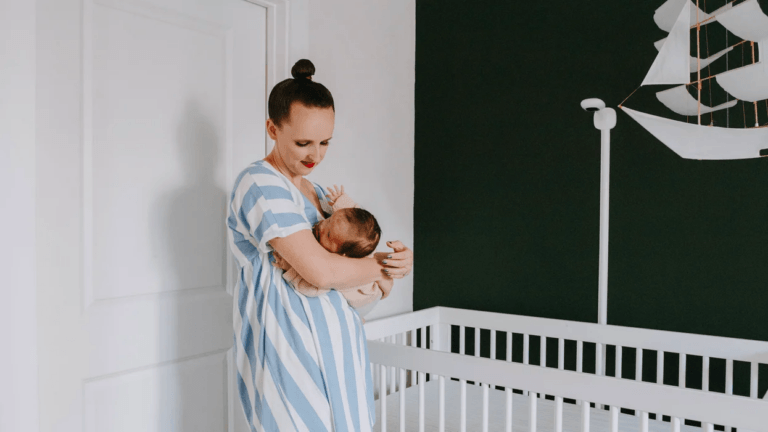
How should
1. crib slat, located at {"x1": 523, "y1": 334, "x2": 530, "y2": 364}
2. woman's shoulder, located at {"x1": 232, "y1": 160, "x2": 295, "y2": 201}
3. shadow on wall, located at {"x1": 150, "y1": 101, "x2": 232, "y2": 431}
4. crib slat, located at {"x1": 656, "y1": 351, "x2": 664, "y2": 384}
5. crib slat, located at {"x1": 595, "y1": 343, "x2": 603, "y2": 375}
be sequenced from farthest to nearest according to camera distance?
crib slat, located at {"x1": 523, "y1": 334, "x2": 530, "y2": 364} < crib slat, located at {"x1": 595, "y1": 343, "x2": 603, "y2": 375} < crib slat, located at {"x1": 656, "y1": 351, "x2": 664, "y2": 384} < shadow on wall, located at {"x1": 150, "y1": 101, "x2": 232, "y2": 431} < woman's shoulder, located at {"x1": 232, "y1": 160, "x2": 295, "y2": 201}

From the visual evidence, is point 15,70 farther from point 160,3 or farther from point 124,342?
point 124,342

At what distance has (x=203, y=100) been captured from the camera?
1577mm

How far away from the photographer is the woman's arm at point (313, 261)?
1.02 meters

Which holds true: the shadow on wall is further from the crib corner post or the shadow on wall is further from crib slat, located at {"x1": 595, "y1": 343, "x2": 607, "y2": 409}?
crib slat, located at {"x1": 595, "y1": 343, "x2": 607, "y2": 409}

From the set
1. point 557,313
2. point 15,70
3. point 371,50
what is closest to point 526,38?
point 371,50

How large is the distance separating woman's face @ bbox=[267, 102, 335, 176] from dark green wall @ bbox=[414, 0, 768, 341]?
47.4 inches

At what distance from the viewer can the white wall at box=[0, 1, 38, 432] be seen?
112 cm

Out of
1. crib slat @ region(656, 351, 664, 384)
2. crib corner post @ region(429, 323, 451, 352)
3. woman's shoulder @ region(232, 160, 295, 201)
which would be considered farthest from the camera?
crib corner post @ region(429, 323, 451, 352)

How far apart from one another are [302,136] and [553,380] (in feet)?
2.47

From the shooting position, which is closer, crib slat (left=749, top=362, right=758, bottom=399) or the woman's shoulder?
the woman's shoulder

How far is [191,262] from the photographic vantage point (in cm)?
155

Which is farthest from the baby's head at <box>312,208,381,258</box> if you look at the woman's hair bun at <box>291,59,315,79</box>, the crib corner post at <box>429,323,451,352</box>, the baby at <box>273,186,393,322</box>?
the crib corner post at <box>429,323,451,352</box>

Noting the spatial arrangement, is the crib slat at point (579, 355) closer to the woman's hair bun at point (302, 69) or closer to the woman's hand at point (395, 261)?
the woman's hand at point (395, 261)

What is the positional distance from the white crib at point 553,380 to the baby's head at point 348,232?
42 centimetres
